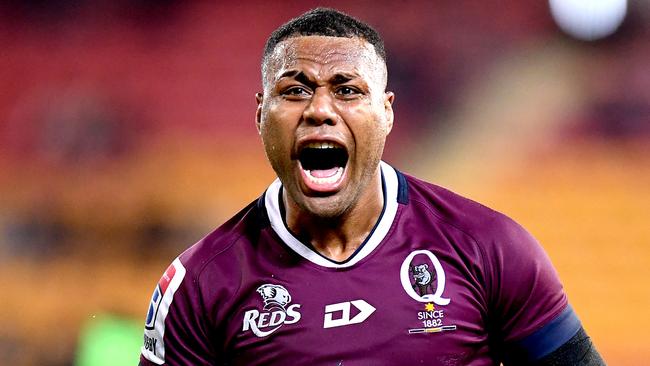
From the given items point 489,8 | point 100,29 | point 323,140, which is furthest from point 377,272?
point 100,29

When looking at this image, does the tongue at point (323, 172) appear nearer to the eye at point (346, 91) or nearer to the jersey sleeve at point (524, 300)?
the eye at point (346, 91)

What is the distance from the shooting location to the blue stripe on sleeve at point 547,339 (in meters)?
1.98

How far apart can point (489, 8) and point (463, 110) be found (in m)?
0.78

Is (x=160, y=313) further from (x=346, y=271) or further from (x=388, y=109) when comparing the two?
(x=388, y=109)

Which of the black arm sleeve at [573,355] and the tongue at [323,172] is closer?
the black arm sleeve at [573,355]

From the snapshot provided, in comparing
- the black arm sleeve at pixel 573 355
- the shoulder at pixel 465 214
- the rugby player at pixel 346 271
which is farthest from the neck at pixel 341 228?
the black arm sleeve at pixel 573 355

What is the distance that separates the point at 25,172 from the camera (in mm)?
6105

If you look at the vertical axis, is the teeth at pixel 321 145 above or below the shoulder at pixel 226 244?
above

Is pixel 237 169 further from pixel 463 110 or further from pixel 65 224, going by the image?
pixel 463 110

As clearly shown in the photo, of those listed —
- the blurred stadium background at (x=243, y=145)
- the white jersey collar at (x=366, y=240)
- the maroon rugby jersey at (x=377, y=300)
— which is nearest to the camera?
the maroon rugby jersey at (x=377, y=300)

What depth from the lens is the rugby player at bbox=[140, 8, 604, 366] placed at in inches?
77.4

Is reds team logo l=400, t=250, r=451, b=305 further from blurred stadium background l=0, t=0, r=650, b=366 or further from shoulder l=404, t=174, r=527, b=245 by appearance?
blurred stadium background l=0, t=0, r=650, b=366

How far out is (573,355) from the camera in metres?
2.01

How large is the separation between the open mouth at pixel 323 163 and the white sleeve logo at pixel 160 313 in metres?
0.38
